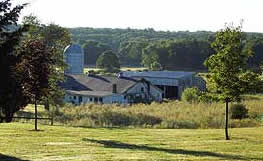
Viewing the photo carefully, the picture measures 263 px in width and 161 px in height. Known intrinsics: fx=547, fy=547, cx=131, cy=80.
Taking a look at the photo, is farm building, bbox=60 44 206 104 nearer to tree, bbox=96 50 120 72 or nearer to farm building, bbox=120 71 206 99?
farm building, bbox=120 71 206 99

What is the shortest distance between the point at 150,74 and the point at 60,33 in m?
26.5

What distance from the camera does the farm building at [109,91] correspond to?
67312 mm

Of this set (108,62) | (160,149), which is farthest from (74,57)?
(160,149)

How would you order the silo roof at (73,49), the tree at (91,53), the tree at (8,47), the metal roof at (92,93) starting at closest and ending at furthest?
the tree at (8,47) → the metal roof at (92,93) → the silo roof at (73,49) → the tree at (91,53)

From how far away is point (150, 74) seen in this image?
88.6m

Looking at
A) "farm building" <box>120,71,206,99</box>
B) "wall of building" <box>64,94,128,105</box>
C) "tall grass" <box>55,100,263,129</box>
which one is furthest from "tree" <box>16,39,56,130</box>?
"farm building" <box>120,71,206,99</box>

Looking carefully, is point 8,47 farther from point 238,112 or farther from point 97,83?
point 97,83

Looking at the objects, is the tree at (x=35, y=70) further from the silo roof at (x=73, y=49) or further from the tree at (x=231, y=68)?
the silo roof at (x=73, y=49)

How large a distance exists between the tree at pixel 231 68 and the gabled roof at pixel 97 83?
42.6m

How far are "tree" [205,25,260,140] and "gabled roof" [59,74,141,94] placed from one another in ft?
140

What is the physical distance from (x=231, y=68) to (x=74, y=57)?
2390 inches

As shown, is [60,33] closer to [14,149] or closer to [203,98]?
[203,98]

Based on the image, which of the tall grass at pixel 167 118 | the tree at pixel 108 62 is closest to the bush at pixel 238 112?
the tall grass at pixel 167 118

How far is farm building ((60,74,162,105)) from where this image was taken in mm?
67312
